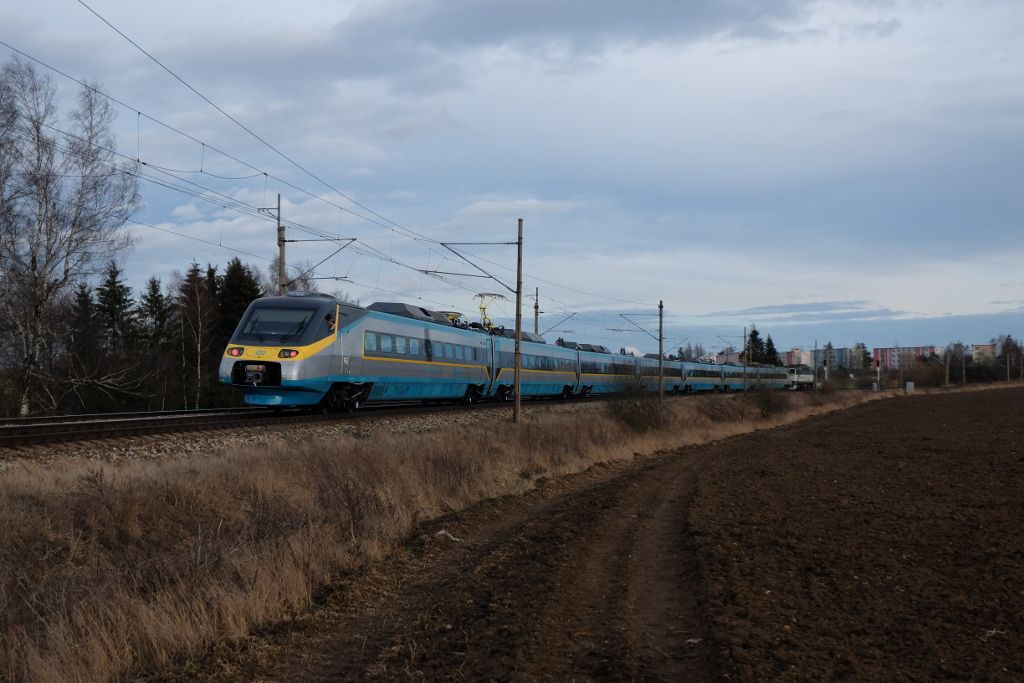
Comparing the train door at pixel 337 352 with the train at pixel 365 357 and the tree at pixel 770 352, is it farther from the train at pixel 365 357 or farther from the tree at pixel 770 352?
the tree at pixel 770 352

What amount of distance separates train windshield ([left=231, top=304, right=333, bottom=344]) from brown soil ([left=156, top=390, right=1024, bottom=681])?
27.9 ft

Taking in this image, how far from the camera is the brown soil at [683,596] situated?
19.0ft

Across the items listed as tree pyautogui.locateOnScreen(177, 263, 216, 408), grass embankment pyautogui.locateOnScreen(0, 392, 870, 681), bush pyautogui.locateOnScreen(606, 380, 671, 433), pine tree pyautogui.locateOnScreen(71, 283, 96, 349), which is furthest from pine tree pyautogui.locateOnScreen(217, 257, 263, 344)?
grass embankment pyautogui.locateOnScreen(0, 392, 870, 681)

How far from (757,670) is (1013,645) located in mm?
2133

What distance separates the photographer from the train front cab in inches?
789

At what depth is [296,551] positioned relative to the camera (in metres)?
8.24

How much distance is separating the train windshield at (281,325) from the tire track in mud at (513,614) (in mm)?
9791

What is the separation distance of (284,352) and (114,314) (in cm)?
3798

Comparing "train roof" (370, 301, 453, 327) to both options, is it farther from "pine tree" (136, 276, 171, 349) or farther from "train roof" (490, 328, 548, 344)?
"pine tree" (136, 276, 171, 349)

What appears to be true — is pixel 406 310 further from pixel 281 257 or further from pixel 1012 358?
pixel 1012 358

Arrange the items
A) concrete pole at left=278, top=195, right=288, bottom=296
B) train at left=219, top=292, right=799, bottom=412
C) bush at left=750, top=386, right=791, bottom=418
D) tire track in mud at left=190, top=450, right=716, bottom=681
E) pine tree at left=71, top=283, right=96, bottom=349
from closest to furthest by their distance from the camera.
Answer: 1. tire track in mud at left=190, top=450, right=716, bottom=681
2. train at left=219, top=292, right=799, bottom=412
3. concrete pole at left=278, top=195, right=288, bottom=296
4. pine tree at left=71, top=283, right=96, bottom=349
5. bush at left=750, top=386, right=791, bottom=418

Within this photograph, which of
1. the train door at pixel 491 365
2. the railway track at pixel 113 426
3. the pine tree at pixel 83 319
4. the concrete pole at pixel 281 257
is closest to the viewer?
the railway track at pixel 113 426

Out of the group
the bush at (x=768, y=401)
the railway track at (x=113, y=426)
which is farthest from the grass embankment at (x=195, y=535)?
the bush at (x=768, y=401)

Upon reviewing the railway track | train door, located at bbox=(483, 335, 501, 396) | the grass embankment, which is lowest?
the grass embankment
